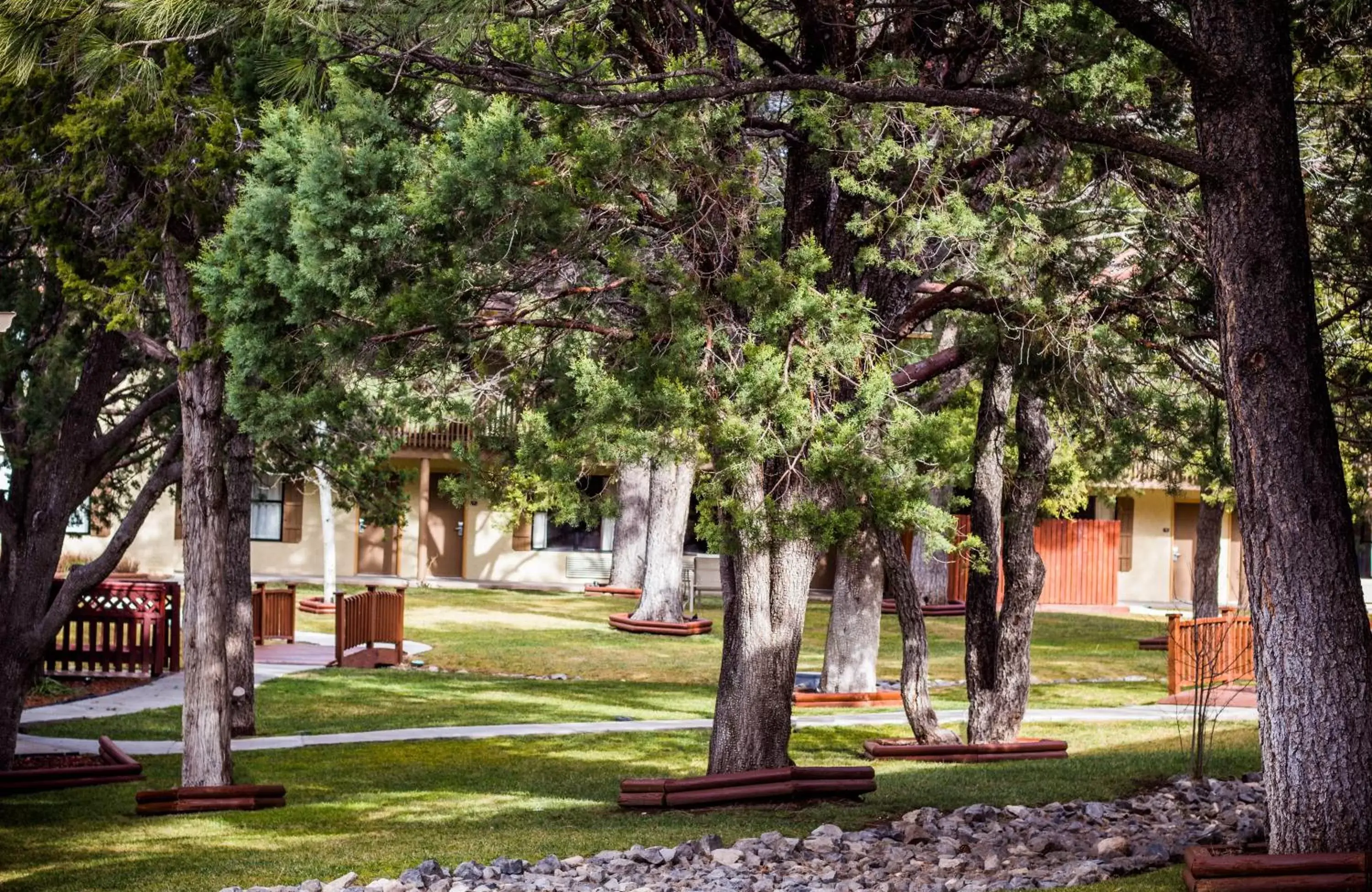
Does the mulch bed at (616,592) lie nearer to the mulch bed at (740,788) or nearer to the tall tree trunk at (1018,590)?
the tall tree trunk at (1018,590)

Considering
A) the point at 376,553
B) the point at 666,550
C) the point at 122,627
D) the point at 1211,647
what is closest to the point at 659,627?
the point at 666,550

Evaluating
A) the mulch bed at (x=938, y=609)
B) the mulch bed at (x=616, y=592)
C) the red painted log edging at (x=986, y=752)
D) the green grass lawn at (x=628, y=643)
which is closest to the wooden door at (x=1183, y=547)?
the green grass lawn at (x=628, y=643)

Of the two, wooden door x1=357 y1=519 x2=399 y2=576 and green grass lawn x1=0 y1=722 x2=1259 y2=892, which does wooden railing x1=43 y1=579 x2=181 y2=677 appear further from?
wooden door x1=357 y1=519 x2=399 y2=576

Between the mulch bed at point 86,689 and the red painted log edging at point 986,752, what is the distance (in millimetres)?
10932

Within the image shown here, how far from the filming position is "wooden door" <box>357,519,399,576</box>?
133 ft

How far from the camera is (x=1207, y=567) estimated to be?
29484 mm

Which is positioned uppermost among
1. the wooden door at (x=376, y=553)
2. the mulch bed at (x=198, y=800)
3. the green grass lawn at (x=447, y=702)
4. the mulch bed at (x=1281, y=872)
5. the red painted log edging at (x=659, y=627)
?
the wooden door at (x=376, y=553)

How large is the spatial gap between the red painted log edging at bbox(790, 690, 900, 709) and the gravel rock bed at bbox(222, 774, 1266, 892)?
9065 mm

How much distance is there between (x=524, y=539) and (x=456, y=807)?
93.1ft

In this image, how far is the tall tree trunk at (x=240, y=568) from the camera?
1558 cm

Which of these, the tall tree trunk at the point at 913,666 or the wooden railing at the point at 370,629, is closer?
the tall tree trunk at the point at 913,666

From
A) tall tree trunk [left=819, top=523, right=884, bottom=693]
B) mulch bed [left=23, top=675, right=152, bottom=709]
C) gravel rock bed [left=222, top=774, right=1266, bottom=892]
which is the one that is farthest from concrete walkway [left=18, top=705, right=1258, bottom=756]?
gravel rock bed [left=222, top=774, right=1266, bottom=892]

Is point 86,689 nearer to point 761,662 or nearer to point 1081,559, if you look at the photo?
point 761,662

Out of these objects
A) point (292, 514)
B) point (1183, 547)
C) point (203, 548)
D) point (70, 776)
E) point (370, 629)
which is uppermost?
point (292, 514)
